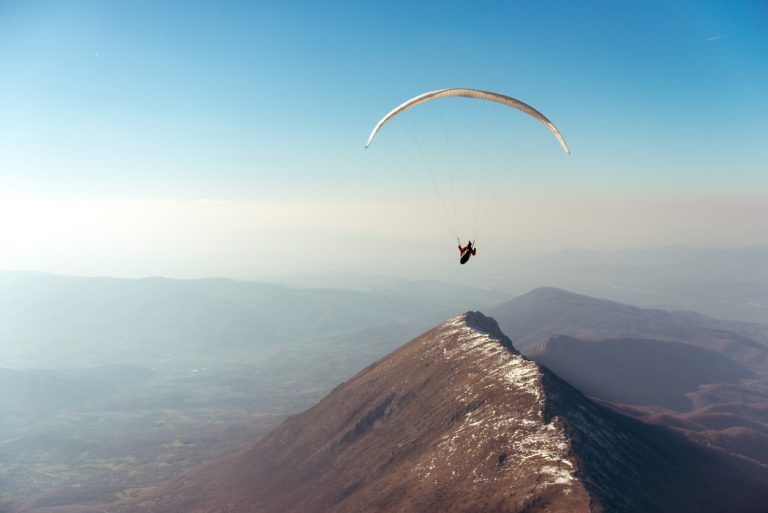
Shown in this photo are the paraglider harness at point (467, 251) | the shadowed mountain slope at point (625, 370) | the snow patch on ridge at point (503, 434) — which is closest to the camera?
the paraglider harness at point (467, 251)

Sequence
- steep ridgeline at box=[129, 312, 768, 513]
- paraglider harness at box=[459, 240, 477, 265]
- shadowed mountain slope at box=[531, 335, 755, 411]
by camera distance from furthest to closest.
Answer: shadowed mountain slope at box=[531, 335, 755, 411]
steep ridgeline at box=[129, 312, 768, 513]
paraglider harness at box=[459, 240, 477, 265]

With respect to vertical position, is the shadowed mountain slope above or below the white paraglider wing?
below

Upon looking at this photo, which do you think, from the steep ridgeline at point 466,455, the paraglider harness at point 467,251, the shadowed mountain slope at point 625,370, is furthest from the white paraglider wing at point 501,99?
the shadowed mountain slope at point 625,370

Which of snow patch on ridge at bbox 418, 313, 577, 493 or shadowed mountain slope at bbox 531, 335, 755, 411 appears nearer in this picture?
snow patch on ridge at bbox 418, 313, 577, 493

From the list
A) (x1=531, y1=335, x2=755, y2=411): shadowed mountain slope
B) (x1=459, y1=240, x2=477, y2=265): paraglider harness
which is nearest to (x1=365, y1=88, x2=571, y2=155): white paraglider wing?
(x1=459, y1=240, x2=477, y2=265): paraglider harness

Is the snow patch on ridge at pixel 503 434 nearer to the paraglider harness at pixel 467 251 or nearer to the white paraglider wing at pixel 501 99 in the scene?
the paraglider harness at pixel 467 251

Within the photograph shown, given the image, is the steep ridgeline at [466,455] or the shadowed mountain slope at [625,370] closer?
the steep ridgeline at [466,455]

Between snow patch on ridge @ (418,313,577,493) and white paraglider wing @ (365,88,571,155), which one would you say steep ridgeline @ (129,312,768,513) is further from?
white paraglider wing @ (365,88,571,155)

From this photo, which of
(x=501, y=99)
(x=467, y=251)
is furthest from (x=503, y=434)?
(x=501, y=99)

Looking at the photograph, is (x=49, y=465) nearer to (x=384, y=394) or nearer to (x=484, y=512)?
(x=384, y=394)
